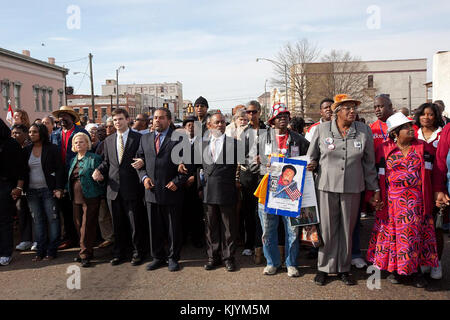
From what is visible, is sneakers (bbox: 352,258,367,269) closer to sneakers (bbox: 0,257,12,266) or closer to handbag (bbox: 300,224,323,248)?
handbag (bbox: 300,224,323,248)

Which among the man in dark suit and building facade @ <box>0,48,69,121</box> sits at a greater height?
building facade @ <box>0,48,69,121</box>

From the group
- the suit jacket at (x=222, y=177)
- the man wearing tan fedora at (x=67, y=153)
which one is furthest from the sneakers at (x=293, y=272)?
the man wearing tan fedora at (x=67, y=153)

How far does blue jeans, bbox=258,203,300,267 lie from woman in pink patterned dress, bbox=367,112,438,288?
99 cm

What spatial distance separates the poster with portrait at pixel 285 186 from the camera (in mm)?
4541

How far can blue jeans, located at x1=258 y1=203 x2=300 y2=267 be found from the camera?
15.6 ft

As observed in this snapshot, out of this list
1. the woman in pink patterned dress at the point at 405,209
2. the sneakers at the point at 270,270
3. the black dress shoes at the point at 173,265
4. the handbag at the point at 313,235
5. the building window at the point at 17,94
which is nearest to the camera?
the woman in pink patterned dress at the point at 405,209

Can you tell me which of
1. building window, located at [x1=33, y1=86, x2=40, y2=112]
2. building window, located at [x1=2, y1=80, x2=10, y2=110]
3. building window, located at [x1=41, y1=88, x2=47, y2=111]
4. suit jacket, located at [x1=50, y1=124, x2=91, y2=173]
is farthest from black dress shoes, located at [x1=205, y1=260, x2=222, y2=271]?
building window, located at [x1=41, y1=88, x2=47, y2=111]

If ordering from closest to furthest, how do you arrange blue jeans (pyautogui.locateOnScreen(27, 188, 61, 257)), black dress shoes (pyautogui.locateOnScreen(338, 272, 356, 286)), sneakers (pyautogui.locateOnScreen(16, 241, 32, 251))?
1. black dress shoes (pyautogui.locateOnScreen(338, 272, 356, 286))
2. blue jeans (pyautogui.locateOnScreen(27, 188, 61, 257))
3. sneakers (pyautogui.locateOnScreen(16, 241, 32, 251))

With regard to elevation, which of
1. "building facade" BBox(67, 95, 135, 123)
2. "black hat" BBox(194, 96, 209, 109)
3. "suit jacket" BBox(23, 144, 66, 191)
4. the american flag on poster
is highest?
A: "building facade" BBox(67, 95, 135, 123)

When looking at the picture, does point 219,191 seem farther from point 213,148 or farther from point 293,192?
point 293,192

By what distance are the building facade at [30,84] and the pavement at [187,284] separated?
27.1 meters

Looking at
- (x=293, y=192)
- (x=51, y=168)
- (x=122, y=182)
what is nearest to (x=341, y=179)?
(x=293, y=192)

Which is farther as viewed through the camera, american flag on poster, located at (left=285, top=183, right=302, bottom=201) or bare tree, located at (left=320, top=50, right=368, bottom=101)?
bare tree, located at (left=320, top=50, right=368, bottom=101)

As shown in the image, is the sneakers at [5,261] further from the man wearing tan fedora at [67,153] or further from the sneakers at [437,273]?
the sneakers at [437,273]
